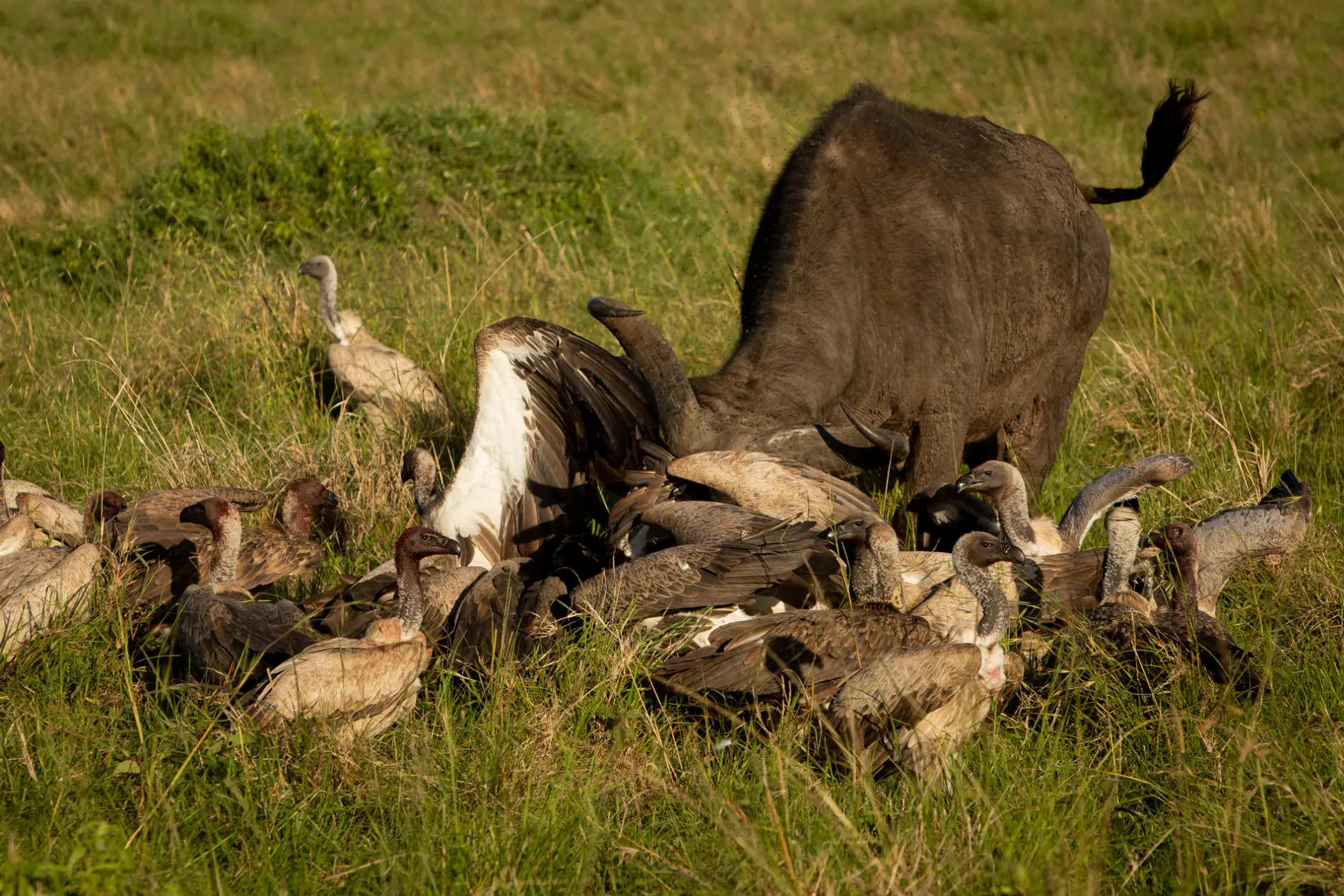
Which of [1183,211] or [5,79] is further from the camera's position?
[5,79]

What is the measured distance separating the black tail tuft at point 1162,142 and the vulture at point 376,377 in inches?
135

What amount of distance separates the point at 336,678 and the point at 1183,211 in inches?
306

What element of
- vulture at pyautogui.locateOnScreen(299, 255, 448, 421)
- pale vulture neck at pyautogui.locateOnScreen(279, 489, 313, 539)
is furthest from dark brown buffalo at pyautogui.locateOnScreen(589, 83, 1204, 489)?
vulture at pyautogui.locateOnScreen(299, 255, 448, 421)

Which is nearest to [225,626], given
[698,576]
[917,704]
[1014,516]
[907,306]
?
[698,576]

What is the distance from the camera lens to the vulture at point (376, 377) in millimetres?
6434

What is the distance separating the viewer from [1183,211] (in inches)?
378

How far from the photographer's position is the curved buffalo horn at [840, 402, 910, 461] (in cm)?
493

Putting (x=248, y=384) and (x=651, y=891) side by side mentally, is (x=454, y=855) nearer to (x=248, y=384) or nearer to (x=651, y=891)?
(x=651, y=891)

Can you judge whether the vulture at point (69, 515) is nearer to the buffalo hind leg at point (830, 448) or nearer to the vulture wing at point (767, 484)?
the vulture wing at point (767, 484)

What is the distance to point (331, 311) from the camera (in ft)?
23.8

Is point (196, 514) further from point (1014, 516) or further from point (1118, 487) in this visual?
point (1118, 487)

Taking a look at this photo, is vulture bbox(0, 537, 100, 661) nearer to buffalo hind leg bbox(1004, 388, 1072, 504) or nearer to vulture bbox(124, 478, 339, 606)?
vulture bbox(124, 478, 339, 606)

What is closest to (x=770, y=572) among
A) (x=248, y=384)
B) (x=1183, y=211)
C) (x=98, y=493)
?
(x=98, y=493)

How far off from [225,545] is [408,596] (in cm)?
87
